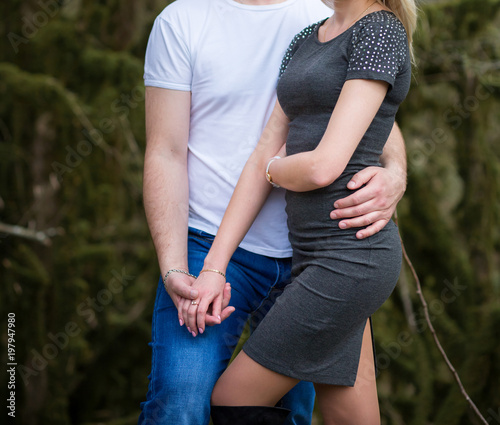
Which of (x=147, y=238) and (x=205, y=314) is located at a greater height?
(x=205, y=314)

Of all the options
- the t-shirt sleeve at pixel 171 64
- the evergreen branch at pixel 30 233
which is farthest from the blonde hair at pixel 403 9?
the evergreen branch at pixel 30 233

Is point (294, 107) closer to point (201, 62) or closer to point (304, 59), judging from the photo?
point (304, 59)

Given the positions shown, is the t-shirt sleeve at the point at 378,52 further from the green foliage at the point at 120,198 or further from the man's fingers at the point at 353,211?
the green foliage at the point at 120,198

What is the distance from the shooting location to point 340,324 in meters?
1.52

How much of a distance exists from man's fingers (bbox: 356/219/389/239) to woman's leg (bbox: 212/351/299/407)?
0.41 metres

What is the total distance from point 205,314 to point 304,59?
72 cm

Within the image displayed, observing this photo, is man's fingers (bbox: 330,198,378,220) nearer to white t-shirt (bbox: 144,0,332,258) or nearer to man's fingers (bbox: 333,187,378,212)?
man's fingers (bbox: 333,187,378,212)

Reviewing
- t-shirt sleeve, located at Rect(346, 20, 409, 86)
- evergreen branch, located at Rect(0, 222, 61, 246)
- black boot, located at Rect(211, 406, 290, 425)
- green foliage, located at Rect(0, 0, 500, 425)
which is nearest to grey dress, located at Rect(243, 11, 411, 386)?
t-shirt sleeve, located at Rect(346, 20, 409, 86)

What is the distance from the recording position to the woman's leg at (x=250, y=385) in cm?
154

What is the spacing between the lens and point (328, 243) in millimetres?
1537

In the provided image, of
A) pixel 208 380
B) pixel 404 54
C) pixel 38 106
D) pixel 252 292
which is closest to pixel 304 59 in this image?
pixel 404 54

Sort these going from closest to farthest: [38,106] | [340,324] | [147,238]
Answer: [340,324] → [38,106] → [147,238]

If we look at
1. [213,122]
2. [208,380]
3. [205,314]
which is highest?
[213,122]

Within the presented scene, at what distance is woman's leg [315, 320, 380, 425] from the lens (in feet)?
5.30
